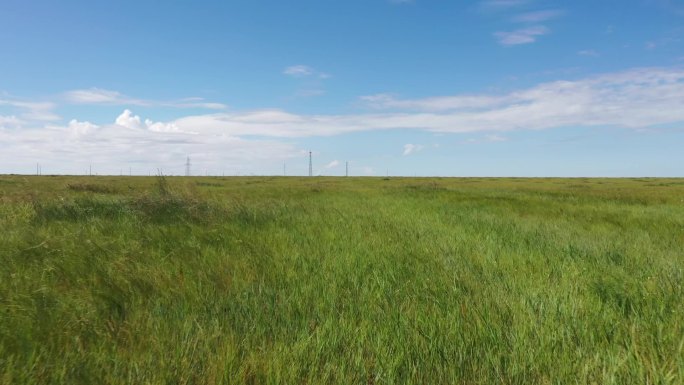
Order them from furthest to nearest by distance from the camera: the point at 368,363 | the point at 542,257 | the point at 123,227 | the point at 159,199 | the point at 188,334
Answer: the point at 159,199 → the point at 123,227 → the point at 542,257 → the point at 188,334 → the point at 368,363

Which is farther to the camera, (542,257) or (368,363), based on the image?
(542,257)

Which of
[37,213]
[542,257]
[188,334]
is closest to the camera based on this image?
[188,334]

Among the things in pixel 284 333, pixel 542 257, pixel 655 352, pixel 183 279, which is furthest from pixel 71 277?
pixel 542 257

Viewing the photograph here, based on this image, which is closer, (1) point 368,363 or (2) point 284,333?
(1) point 368,363

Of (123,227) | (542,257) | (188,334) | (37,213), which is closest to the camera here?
(188,334)

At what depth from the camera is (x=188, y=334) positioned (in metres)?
2.66

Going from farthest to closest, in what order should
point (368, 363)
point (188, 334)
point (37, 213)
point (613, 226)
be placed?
point (613, 226) → point (37, 213) → point (188, 334) → point (368, 363)

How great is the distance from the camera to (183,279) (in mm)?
4055

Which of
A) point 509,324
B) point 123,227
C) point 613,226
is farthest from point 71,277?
point 613,226

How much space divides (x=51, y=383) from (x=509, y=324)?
294 centimetres

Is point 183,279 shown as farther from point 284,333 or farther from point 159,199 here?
point 159,199

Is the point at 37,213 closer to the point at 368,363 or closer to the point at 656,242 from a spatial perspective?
the point at 368,363

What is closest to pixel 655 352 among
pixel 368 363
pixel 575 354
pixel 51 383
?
pixel 575 354

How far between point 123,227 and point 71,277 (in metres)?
3.13
